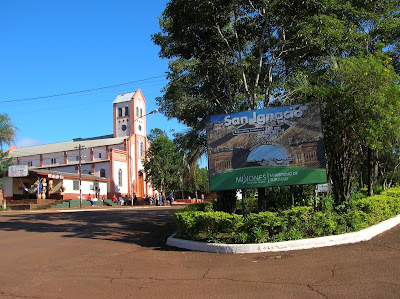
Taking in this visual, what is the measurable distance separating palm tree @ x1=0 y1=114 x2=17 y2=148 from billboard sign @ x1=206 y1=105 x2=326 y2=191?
32.4 metres

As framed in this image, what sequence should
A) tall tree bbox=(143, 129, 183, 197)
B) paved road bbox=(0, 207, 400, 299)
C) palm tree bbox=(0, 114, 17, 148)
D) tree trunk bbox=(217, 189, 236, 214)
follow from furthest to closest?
tall tree bbox=(143, 129, 183, 197) → palm tree bbox=(0, 114, 17, 148) → tree trunk bbox=(217, 189, 236, 214) → paved road bbox=(0, 207, 400, 299)

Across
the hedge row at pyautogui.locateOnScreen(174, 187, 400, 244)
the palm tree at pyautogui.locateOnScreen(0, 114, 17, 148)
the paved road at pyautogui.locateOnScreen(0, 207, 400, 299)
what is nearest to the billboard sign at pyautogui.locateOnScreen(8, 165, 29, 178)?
the palm tree at pyautogui.locateOnScreen(0, 114, 17, 148)

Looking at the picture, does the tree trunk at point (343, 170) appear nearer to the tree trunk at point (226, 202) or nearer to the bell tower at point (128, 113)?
the tree trunk at point (226, 202)

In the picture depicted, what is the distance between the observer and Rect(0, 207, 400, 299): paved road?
5.62 m

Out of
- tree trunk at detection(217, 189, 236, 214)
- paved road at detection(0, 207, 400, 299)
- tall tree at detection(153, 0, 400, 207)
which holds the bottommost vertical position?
paved road at detection(0, 207, 400, 299)

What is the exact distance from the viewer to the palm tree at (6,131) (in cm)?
3703

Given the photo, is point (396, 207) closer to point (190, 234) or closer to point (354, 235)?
point (354, 235)

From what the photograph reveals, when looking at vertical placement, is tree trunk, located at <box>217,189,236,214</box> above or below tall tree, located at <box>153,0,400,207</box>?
below

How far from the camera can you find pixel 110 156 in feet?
177

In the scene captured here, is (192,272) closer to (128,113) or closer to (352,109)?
(352,109)

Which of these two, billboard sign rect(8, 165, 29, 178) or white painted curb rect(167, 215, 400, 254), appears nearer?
white painted curb rect(167, 215, 400, 254)

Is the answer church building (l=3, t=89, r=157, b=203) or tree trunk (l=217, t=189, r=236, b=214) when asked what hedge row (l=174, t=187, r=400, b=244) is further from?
church building (l=3, t=89, r=157, b=203)

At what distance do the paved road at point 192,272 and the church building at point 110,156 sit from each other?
37672 mm

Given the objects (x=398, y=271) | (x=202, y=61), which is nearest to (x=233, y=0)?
(x=202, y=61)
